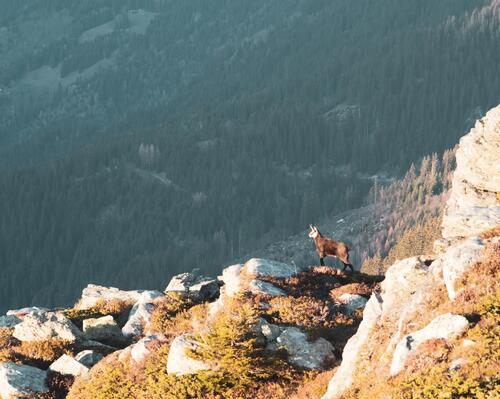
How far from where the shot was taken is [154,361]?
105 ft

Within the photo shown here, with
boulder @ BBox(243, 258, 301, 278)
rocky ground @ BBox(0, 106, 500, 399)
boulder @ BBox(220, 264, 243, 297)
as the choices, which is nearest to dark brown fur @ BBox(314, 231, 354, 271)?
rocky ground @ BBox(0, 106, 500, 399)

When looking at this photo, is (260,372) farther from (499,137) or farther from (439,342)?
(499,137)

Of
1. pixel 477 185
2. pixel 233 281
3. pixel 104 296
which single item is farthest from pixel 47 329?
pixel 477 185

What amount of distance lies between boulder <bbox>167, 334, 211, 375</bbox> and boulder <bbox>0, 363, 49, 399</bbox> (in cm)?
756

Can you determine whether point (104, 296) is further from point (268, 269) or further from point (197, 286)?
point (268, 269)

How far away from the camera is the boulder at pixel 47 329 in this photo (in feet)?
132

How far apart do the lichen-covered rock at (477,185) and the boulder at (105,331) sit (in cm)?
1674

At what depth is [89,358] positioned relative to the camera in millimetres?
36406

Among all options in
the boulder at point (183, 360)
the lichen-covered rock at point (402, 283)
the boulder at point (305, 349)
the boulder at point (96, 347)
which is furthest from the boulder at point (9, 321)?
the lichen-covered rock at point (402, 283)

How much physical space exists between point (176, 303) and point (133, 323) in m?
2.27

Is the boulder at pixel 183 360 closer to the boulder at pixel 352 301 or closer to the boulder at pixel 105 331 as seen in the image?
the boulder at pixel 352 301

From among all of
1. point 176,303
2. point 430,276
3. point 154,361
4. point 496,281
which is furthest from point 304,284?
point 496,281

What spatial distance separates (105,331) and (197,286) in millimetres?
5695

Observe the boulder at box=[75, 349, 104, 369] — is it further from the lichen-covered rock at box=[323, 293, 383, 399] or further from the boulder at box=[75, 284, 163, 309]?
the lichen-covered rock at box=[323, 293, 383, 399]
